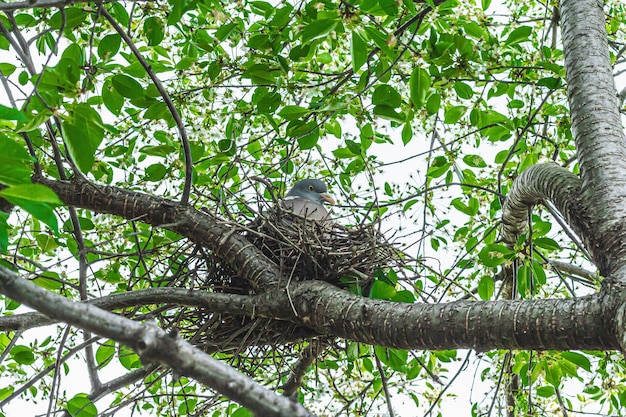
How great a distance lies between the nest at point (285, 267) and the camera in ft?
7.42

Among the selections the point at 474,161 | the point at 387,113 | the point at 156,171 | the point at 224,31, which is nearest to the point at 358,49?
the point at 387,113

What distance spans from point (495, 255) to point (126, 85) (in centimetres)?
141

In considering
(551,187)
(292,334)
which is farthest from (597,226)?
(292,334)

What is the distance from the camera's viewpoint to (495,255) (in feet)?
8.06

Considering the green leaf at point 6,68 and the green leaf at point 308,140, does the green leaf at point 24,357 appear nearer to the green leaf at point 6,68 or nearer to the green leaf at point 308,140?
the green leaf at point 6,68

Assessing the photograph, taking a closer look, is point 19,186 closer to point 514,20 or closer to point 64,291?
point 64,291

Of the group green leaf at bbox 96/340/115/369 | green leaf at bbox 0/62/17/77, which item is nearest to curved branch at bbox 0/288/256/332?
green leaf at bbox 96/340/115/369

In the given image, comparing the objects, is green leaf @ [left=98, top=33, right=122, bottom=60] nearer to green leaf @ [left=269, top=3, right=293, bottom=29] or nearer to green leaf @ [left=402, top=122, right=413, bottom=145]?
green leaf @ [left=269, top=3, right=293, bottom=29]

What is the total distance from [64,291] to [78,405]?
833 mm

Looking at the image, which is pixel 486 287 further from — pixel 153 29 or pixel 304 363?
pixel 153 29

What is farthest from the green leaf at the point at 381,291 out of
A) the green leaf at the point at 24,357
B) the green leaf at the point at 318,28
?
the green leaf at the point at 24,357

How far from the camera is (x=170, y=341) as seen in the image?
44.8 inches

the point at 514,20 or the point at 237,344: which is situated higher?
the point at 514,20

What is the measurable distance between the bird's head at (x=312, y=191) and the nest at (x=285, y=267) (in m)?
0.72
